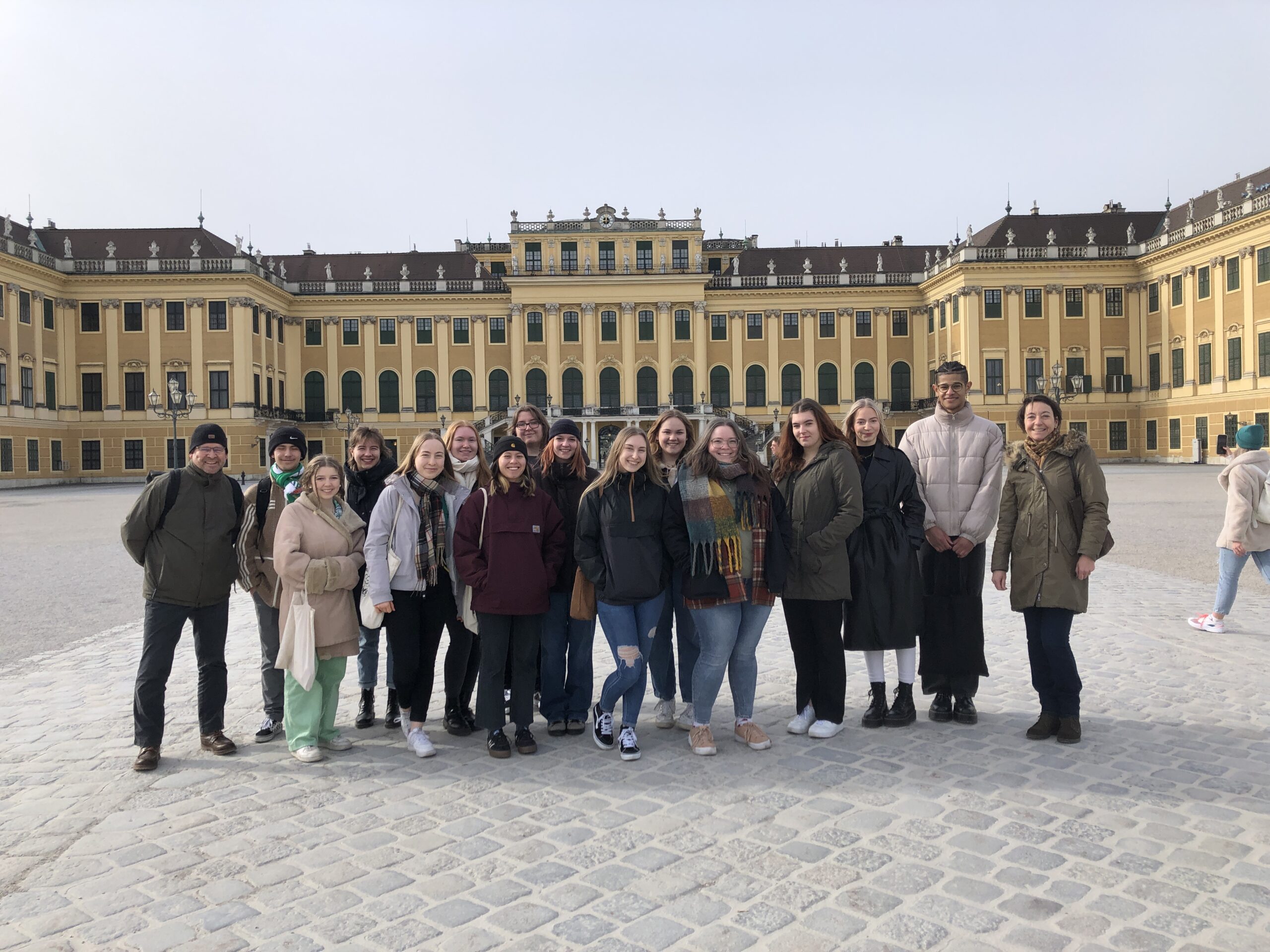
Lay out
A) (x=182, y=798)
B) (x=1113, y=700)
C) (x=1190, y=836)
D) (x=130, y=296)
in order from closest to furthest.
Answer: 1. (x=1190, y=836)
2. (x=182, y=798)
3. (x=1113, y=700)
4. (x=130, y=296)

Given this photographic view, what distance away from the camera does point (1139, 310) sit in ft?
161

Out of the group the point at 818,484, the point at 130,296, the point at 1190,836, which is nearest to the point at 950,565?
the point at 818,484

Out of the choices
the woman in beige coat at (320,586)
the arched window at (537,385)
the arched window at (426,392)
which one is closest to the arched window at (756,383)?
the arched window at (537,385)

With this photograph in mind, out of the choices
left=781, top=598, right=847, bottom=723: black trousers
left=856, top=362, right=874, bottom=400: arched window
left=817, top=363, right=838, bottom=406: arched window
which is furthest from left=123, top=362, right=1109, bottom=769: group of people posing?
left=856, top=362, right=874, bottom=400: arched window

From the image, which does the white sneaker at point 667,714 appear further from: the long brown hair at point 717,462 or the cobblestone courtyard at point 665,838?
the long brown hair at point 717,462

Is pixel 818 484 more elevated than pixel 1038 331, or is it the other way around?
pixel 1038 331

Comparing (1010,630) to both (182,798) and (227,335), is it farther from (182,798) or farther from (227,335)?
(227,335)

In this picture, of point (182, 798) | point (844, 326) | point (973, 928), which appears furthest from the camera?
point (844, 326)

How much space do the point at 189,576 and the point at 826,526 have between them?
11.5ft

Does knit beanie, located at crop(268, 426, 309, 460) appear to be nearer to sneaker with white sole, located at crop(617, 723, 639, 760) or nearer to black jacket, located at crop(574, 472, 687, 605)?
black jacket, located at crop(574, 472, 687, 605)

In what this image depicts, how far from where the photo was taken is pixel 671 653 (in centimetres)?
574

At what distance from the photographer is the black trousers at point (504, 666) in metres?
5.18

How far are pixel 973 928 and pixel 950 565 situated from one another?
274 centimetres

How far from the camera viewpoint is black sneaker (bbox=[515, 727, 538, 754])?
17.0 feet
